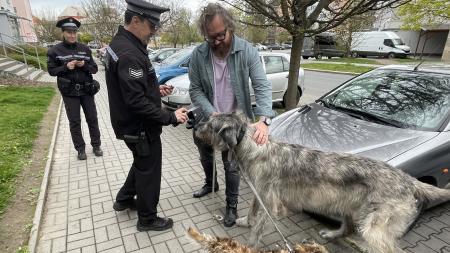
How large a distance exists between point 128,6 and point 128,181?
211 cm

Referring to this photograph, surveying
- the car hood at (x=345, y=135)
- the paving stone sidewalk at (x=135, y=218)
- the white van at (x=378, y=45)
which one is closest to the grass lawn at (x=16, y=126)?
the paving stone sidewalk at (x=135, y=218)

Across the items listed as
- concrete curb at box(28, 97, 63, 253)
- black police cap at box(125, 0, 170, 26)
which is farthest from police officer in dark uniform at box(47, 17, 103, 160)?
black police cap at box(125, 0, 170, 26)

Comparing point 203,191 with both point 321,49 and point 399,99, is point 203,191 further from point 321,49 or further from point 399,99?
point 321,49

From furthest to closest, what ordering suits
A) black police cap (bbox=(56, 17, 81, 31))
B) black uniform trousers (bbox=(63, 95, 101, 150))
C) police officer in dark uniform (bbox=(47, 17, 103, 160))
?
black uniform trousers (bbox=(63, 95, 101, 150)), police officer in dark uniform (bbox=(47, 17, 103, 160)), black police cap (bbox=(56, 17, 81, 31))

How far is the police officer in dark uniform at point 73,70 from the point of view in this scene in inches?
209

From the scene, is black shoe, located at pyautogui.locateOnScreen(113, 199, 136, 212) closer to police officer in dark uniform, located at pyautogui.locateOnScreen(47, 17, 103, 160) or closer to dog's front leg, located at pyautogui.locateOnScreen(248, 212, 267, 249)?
dog's front leg, located at pyautogui.locateOnScreen(248, 212, 267, 249)

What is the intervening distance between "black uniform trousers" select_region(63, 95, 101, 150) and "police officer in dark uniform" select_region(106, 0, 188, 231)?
9.42 feet

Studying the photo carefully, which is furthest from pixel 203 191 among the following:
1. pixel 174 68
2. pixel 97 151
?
pixel 174 68

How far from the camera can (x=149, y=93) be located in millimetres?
3061

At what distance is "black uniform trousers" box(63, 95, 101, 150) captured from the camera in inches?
218

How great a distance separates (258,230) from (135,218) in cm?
170

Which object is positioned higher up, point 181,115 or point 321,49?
point 181,115

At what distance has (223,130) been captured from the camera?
9.39 ft

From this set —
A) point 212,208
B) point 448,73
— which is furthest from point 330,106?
point 212,208
